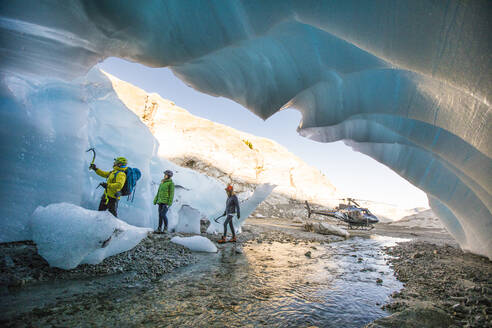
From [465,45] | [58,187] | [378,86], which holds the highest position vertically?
[378,86]

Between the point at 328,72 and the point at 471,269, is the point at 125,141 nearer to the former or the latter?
the point at 328,72

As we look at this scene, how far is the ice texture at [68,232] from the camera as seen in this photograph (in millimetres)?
2385

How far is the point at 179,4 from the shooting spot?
2.69m

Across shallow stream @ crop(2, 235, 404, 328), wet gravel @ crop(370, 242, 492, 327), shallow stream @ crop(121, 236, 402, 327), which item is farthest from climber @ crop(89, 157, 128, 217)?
wet gravel @ crop(370, 242, 492, 327)

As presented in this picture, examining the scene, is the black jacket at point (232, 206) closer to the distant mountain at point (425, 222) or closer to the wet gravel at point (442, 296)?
the wet gravel at point (442, 296)

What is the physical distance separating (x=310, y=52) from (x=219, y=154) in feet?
74.5

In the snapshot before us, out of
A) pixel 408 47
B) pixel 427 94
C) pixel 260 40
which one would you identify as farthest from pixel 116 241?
pixel 427 94

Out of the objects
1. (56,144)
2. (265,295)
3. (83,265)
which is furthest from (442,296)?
(56,144)

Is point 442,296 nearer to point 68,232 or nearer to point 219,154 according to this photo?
point 68,232

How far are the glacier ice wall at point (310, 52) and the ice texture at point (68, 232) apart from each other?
173cm

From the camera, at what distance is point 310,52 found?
350cm

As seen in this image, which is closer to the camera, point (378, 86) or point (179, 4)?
point (179, 4)

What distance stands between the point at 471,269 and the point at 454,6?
4.78m

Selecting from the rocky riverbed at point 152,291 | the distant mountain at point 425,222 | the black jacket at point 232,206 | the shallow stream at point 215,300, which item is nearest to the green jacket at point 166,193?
the black jacket at point 232,206
